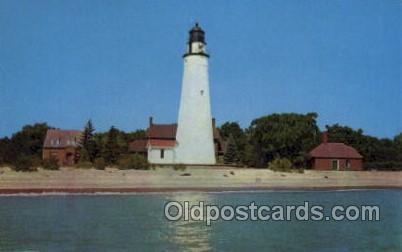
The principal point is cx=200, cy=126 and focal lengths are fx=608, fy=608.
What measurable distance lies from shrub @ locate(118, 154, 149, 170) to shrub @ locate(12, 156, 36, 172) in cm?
121

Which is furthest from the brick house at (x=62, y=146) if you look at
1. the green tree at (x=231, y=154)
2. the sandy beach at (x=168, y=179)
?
the green tree at (x=231, y=154)

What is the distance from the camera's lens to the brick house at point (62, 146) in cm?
776

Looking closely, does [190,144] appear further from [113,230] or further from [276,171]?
[113,230]

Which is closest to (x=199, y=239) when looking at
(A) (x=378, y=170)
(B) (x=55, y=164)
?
(B) (x=55, y=164)

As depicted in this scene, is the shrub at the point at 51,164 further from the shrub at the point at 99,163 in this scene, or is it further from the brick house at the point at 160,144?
the brick house at the point at 160,144

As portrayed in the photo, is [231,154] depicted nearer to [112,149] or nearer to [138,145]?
[138,145]

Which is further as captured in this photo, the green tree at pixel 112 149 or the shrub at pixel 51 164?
the shrub at pixel 51 164

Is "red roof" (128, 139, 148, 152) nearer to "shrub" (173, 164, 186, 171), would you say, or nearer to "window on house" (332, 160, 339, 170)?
"shrub" (173, 164, 186, 171)

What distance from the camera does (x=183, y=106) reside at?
359 inches

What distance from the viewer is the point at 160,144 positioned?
8.82 metres

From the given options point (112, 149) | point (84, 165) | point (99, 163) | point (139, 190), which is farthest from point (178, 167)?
point (84, 165)

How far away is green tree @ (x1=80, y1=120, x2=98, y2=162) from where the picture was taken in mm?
7602

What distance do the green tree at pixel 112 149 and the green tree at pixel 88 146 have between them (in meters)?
0.16

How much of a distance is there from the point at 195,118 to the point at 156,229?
12.0ft
